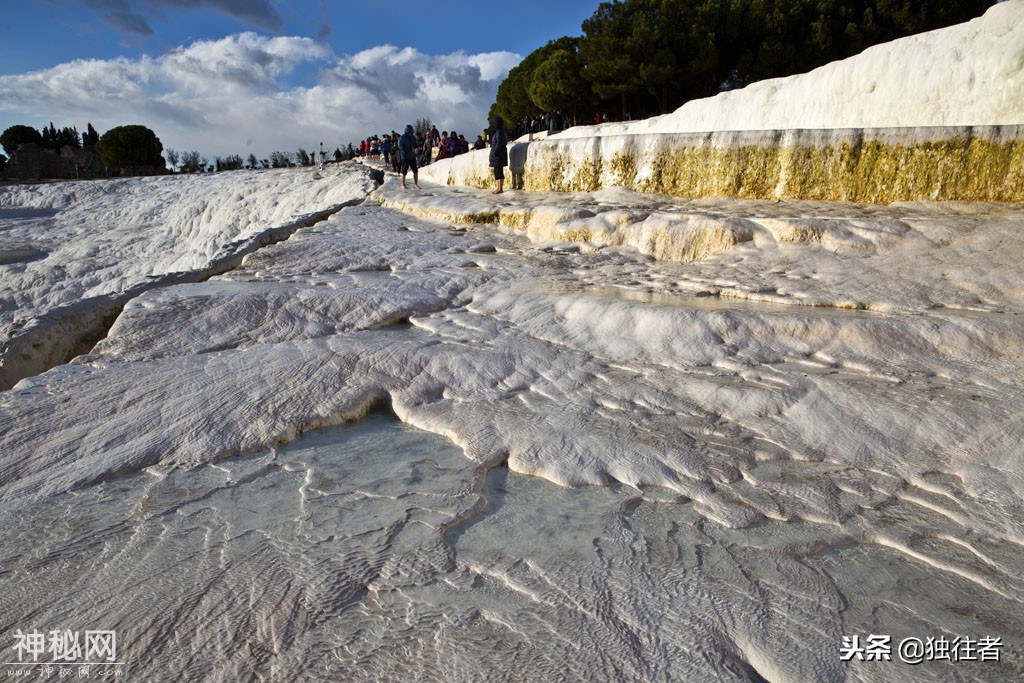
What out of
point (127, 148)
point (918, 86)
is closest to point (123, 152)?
point (127, 148)

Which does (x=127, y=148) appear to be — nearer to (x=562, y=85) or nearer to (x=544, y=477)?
(x=562, y=85)

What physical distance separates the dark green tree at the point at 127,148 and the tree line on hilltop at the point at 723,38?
990 inches

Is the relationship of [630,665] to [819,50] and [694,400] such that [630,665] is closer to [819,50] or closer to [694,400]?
[694,400]

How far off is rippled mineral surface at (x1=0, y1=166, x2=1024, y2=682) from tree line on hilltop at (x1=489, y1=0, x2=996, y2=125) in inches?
853

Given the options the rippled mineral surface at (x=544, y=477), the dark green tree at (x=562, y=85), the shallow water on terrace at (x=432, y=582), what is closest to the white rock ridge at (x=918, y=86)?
the rippled mineral surface at (x=544, y=477)

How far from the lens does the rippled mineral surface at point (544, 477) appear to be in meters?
1.45

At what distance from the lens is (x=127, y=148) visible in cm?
3531

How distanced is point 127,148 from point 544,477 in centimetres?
4162

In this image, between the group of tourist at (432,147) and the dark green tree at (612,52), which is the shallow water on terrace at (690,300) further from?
the dark green tree at (612,52)

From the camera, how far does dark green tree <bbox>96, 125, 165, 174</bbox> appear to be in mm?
35188

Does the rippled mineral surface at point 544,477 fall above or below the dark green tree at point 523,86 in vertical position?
below

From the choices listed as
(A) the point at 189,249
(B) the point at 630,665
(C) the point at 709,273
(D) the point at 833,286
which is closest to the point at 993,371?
(D) the point at 833,286

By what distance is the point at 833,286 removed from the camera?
3627 mm

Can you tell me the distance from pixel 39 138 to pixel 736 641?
51960 mm
